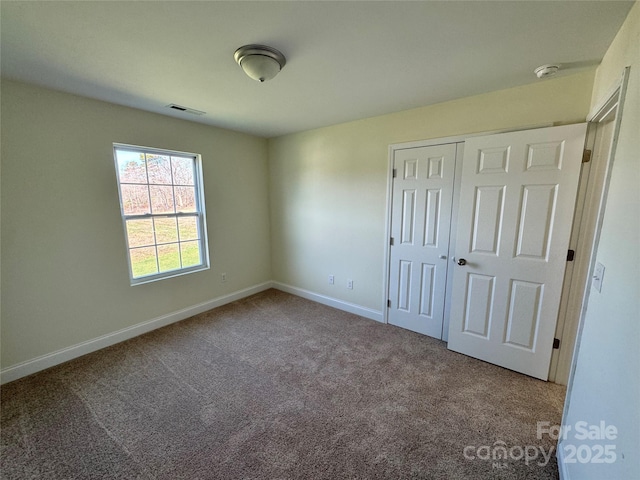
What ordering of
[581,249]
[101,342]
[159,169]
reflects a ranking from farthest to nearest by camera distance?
[159,169] < [101,342] < [581,249]

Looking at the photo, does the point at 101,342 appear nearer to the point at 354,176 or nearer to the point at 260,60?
the point at 260,60

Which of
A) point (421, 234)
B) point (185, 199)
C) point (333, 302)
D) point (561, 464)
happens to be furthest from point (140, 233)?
point (561, 464)

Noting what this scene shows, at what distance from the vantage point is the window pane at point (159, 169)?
291cm

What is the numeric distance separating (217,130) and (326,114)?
153cm

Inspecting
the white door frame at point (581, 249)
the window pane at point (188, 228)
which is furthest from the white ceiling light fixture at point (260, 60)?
the window pane at point (188, 228)

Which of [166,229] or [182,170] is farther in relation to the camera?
[182,170]

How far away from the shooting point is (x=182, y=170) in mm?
3193

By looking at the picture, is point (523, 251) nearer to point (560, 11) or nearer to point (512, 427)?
point (512, 427)

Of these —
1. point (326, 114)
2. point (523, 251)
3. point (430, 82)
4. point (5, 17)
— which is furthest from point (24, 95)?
point (523, 251)

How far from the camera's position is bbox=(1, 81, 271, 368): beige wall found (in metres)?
Result: 2.09

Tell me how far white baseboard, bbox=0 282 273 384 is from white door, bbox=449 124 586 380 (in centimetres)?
307

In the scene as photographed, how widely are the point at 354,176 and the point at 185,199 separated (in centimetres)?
215

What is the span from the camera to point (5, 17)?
1.29 metres

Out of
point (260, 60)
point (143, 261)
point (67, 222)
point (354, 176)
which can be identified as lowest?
point (143, 261)
